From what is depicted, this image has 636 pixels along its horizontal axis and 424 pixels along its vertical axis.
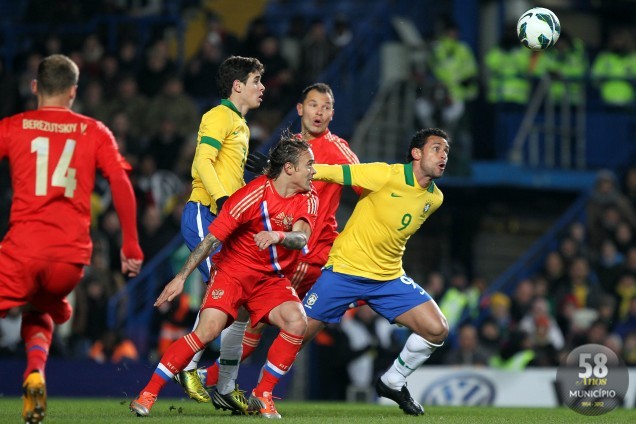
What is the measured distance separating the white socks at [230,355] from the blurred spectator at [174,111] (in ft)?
27.1

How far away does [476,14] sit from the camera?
19500 millimetres

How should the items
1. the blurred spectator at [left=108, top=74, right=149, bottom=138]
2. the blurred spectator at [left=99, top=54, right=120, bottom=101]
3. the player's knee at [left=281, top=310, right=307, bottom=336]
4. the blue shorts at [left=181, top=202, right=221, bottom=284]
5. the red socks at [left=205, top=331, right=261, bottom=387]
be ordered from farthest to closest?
the blurred spectator at [left=99, top=54, right=120, bottom=101], the blurred spectator at [left=108, top=74, right=149, bottom=138], the red socks at [left=205, top=331, right=261, bottom=387], the blue shorts at [left=181, top=202, right=221, bottom=284], the player's knee at [left=281, top=310, right=307, bottom=336]

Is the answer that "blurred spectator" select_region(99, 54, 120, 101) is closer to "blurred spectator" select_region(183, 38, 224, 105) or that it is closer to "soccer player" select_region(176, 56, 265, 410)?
"blurred spectator" select_region(183, 38, 224, 105)

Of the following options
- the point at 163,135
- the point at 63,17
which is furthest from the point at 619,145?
the point at 63,17

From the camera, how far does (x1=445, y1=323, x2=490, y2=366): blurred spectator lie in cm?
1528

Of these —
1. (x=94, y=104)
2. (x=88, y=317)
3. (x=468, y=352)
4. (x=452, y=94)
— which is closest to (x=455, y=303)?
(x=468, y=352)

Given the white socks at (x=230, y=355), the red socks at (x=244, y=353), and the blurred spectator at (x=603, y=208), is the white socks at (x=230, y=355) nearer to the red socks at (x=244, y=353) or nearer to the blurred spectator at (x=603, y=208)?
the red socks at (x=244, y=353)

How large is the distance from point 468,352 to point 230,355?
6.25 metres

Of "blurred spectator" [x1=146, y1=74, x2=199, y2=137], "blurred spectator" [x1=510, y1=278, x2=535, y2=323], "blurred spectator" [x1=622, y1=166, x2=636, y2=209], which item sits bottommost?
"blurred spectator" [x1=510, y1=278, x2=535, y2=323]

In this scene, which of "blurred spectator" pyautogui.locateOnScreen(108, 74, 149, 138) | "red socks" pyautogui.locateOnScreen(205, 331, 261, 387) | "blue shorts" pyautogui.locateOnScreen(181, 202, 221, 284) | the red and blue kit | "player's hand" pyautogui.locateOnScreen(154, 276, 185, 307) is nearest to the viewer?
"player's hand" pyautogui.locateOnScreen(154, 276, 185, 307)

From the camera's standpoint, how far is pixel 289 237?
866 cm

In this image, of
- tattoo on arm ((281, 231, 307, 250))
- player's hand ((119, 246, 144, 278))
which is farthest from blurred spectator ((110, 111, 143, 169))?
player's hand ((119, 246, 144, 278))

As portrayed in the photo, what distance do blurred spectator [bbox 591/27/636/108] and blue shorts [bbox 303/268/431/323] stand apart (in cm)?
979

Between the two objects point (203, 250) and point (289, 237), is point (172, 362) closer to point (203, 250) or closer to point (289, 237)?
point (203, 250)
